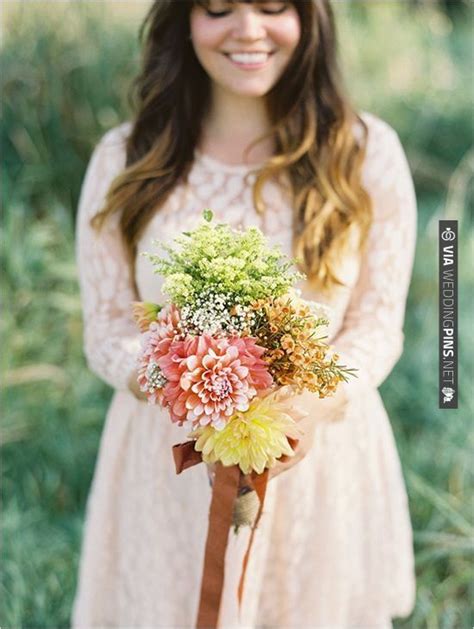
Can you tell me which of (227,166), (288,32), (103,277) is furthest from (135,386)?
(288,32)

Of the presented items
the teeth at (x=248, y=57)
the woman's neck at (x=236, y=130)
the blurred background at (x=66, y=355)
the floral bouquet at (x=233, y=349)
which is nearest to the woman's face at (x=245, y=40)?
the teeth at (x=248, y=57)

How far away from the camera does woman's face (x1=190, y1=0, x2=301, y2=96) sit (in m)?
1.48

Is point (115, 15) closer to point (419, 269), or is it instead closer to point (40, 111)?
point (40, 111)

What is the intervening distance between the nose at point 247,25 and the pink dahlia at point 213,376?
2.24 feet

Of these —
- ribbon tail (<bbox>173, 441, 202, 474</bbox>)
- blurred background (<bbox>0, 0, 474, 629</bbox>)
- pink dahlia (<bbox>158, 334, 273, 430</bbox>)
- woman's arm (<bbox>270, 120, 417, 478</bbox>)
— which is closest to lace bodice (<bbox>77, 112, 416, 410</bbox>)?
woman's arm (<bbox>270, 120, 417, 478</bbox>)

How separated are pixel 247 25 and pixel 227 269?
62 cm

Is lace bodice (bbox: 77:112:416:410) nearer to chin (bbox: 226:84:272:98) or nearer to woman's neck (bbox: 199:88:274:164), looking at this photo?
woman's neck (bbox: 199:88:274:164)

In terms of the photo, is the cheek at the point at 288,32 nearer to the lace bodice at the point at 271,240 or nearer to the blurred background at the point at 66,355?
the lace bodice at the point at 271,240

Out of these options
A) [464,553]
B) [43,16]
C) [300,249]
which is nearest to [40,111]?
[43,16]

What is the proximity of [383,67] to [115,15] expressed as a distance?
134 centimetres

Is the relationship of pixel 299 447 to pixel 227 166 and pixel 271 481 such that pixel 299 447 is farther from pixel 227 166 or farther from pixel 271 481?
pixel 227 166

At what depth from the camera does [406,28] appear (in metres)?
4.11

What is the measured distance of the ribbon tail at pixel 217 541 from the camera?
3.95 ft

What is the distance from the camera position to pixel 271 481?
1.50 meters
